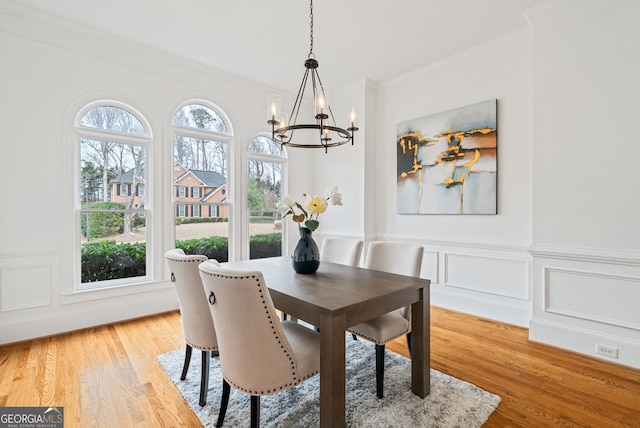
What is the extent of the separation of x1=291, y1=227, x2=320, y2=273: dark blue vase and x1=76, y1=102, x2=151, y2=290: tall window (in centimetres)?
229

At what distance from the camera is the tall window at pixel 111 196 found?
326cm

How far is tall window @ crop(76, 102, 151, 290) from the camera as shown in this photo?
10.7 feet

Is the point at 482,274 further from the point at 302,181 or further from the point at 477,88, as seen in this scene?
the point at 302,181

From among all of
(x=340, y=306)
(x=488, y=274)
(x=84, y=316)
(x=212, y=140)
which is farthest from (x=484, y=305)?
(x=84, y=316)

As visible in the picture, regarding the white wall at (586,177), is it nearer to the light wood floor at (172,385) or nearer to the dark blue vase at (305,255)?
the light wood floor at (172,385)

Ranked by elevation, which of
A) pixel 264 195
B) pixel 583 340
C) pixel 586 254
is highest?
pixel 264 195

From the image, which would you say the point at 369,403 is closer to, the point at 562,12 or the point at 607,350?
the point at 607,350

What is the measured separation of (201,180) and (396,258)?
2.78 meters

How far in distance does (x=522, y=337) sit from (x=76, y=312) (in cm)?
447

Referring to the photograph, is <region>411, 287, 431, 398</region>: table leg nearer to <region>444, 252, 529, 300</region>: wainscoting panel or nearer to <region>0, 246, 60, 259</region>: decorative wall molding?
<region>444, 252, 529, 300</region>: wainscoting panel

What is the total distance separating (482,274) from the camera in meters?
3.51

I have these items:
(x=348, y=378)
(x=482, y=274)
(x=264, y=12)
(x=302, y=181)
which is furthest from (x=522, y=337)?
(x=264, y=12)

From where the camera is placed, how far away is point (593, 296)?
8.53ft

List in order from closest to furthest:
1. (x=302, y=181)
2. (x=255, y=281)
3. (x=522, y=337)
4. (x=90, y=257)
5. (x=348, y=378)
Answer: (x=255, y=281), (x=348, y=378), (x=522, y=337), (x=90, y=257), (x=302, y=181)
